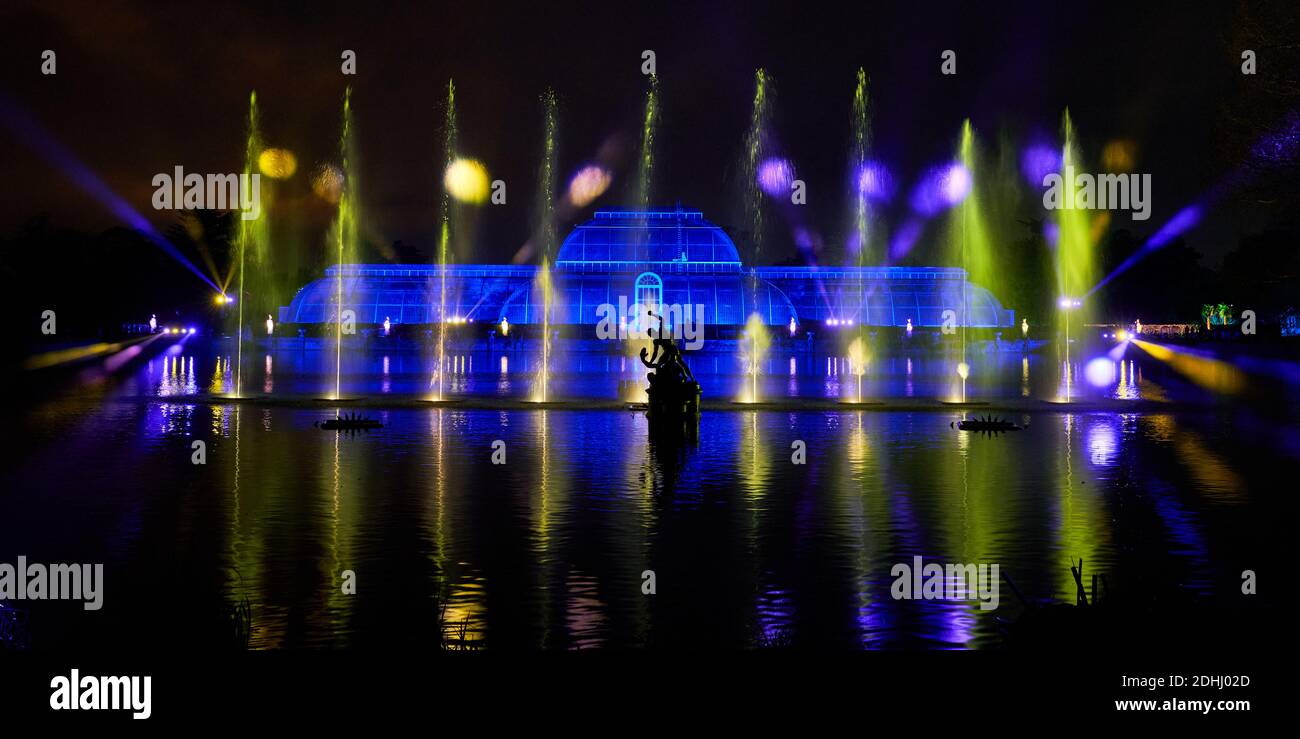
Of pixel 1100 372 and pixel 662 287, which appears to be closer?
pixel 1100 372

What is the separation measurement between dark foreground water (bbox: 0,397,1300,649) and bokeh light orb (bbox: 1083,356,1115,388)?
906 inches

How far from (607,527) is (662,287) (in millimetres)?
95473

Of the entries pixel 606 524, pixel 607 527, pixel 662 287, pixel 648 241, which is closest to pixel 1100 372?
pixel 606 524

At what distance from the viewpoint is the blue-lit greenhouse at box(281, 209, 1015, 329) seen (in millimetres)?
112062

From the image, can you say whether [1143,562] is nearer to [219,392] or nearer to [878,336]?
[219,392]

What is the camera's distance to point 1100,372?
6412cm

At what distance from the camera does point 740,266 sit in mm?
115062

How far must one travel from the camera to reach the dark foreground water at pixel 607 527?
475 inches

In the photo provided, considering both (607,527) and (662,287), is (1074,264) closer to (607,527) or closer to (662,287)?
(662,287)

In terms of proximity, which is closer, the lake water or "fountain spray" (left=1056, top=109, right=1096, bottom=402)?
the lake water

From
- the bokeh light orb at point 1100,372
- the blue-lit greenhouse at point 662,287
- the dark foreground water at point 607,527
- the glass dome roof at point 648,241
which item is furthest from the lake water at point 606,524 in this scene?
the glass dome roof at point 648,241

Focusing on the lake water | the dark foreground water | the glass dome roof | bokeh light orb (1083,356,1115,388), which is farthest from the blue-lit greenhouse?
the dark foreground water

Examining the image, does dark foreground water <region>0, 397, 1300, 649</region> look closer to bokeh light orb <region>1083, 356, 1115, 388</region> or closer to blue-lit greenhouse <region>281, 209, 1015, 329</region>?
bokeh light orb <region>1083, 356, 1115, 388</region>
